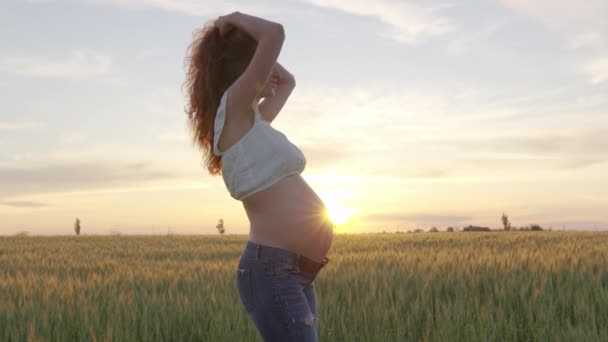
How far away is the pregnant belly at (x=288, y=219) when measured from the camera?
7.93 ft

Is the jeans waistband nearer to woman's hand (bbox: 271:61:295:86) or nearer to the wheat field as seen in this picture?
woman's hand (bbox: 271:61:295:86)

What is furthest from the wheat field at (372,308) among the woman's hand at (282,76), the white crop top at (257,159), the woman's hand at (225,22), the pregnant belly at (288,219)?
the woman's hand at (225,22)

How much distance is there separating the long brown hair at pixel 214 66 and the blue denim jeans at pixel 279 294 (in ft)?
2.18

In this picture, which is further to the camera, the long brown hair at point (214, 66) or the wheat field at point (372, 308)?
the wheat field at point (372, 308)

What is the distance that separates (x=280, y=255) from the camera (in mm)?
2371

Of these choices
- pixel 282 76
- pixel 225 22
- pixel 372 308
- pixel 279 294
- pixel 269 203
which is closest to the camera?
pixel 279 294

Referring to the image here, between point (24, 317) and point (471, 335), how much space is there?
155 inches

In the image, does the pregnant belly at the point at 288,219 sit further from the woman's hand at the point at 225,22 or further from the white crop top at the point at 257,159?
the woman's hand at the point at 225,22

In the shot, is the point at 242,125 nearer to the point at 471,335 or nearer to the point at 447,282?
the point at 471,335

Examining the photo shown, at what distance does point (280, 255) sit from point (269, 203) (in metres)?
0.22

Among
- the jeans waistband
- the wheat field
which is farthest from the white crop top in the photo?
the wheat field

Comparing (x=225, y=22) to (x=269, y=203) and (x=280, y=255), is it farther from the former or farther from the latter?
(x=280, y=255)

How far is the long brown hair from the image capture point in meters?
2.64

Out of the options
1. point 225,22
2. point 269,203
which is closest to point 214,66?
point 225,22
